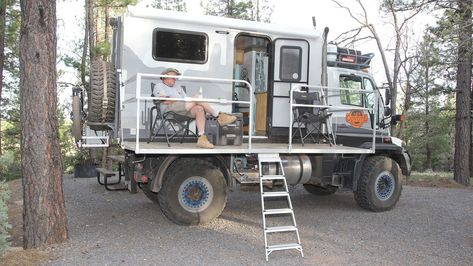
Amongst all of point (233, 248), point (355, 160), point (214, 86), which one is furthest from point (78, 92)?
point (355, 160)

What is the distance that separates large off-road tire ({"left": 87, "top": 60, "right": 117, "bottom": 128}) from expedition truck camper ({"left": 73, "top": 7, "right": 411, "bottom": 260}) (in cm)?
2

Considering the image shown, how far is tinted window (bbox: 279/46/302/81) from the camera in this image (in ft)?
26.6

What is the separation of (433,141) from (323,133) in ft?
91.3

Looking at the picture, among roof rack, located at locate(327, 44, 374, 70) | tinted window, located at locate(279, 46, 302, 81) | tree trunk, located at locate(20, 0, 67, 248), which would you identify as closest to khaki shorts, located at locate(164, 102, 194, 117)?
tree trunk, located at locate(20, 0, 67, 248)

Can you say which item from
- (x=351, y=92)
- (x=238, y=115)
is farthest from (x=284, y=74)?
(x=238, y=115)

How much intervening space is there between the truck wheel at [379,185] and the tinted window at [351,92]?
1208 millimetres

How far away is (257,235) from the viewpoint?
6.50 metres

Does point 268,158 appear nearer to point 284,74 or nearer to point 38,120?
point 284,74

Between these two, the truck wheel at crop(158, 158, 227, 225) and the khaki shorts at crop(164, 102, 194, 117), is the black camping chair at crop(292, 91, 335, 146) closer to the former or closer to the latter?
the truck wheel at crop(158, 158, 227, 225)

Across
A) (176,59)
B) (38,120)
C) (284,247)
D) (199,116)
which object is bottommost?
(284,247)

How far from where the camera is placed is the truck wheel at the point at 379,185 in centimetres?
811

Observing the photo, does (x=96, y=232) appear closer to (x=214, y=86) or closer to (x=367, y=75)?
(x=214, y=86)

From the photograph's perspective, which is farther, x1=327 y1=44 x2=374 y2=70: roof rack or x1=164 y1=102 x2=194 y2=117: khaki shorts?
x1=327 y1=44 x2=374 y2=70: roof rack

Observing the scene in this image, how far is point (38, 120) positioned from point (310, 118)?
432 cm
